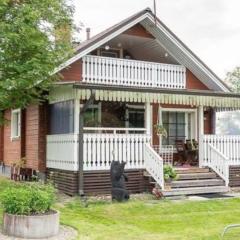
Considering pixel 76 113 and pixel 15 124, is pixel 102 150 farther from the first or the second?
pixel 15 124

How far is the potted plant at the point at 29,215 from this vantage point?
30.9ft

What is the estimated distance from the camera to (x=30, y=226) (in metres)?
9.39

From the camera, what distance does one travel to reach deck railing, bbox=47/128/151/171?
1559 cm

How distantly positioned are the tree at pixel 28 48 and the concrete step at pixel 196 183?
5.18 m

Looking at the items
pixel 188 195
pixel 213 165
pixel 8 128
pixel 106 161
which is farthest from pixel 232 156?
pixel 8 128

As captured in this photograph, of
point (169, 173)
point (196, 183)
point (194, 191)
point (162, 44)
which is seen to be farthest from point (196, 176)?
point (162, 44)

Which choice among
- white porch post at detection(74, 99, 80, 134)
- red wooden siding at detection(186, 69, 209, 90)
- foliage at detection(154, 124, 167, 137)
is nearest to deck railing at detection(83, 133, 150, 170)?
white porch post at detection(74, 99, 80, 134)

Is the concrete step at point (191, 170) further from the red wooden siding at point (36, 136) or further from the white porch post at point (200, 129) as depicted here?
the red wooden siding at point (36, 136)

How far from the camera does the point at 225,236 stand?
993 cm

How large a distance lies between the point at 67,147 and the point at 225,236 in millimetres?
7375

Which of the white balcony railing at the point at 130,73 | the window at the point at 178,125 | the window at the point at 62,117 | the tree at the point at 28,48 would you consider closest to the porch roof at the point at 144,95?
the window at the point at 62,117

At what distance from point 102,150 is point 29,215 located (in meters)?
6.45

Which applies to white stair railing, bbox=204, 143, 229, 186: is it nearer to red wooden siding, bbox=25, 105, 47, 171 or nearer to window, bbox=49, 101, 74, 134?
window, bbox=49, 101, 74, 134

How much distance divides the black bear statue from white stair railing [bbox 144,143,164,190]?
1464 mm
